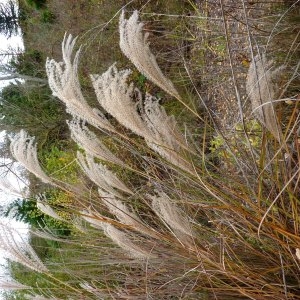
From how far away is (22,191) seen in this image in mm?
2854

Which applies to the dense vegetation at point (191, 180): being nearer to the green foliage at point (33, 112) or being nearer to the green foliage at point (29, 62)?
the green foliage at point (33, 112)

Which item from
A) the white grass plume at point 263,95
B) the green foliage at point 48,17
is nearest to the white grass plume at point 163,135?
the white grass plume at point 263,95

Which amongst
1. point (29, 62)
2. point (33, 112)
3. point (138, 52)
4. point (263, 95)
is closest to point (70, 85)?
point (138, 52)

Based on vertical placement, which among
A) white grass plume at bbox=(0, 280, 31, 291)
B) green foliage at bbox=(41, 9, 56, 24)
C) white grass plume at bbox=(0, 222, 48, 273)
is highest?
green foliage at bbox=(41, 9, 56, 24)

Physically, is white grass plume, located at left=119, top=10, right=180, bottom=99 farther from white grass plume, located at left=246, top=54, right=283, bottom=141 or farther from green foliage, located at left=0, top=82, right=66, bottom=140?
green foliage, located at left=0, top=82, right=66, bottom=140

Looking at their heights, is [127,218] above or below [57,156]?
above

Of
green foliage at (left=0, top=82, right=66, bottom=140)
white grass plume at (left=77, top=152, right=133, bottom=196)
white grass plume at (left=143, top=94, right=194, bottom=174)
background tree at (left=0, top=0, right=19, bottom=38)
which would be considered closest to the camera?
white grass plume at (left=143, top=94, right=194, bottom=174)

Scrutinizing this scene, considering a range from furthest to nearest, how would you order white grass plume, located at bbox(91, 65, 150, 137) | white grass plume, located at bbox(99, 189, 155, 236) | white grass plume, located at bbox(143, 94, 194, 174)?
white grass plume, located at bbox(99, 189, 155, 236), white grass plume, located at bbox(143, 94, 194, 174), white grass plume, located at bbox(91, 65, 150, 137)

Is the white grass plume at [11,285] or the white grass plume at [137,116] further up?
the white grass plume at [137,116]

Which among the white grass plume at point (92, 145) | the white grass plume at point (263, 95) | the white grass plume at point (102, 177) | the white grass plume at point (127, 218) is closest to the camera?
the white grass plume at point (263, 95)

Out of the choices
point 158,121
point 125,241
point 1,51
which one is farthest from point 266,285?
point 1,51

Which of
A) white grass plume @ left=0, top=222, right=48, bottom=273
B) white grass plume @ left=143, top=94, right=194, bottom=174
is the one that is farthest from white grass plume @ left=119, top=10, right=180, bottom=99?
white grass plume @ left=0, top=222, right=48, bottom=273

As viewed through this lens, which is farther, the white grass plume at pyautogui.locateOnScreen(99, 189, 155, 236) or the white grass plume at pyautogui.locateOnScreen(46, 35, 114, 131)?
the white grass plume at pyautogui.locateOnScreen(99, 189, 155, 236)

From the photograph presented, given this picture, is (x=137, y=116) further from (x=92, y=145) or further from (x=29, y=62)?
(x=29, y=62)
